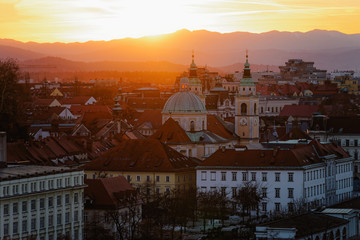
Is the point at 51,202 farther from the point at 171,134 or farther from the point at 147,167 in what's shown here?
the point at 171,134

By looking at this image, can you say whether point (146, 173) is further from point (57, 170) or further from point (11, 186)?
point (11, 186)

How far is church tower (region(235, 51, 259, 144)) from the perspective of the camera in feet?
444

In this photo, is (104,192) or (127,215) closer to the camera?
(127,215)

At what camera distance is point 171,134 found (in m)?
123

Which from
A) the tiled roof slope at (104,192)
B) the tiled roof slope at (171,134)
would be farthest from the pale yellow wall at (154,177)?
the tiled roof slope at (104,192)

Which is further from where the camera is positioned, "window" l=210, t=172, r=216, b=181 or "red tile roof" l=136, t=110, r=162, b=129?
"red tile roof" l=136, t=110, r=162, b=129

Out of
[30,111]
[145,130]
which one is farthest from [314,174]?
[30,111]

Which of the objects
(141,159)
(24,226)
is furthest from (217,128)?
(24,226)

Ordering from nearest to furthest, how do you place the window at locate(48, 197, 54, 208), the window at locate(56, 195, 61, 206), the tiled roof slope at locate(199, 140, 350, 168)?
the window at locate(48, 197, 54, 208) < the window at locate(56, 195, 61, 206) < the tiled roof slope at locate(199, 140, 350, 168)

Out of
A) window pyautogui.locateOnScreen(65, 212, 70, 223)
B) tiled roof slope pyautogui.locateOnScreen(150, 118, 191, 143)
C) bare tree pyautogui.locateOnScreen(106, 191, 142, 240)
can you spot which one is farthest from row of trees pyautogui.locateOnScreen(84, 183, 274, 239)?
tiled roof slope pyautogui.locateOnScreen(150, 118, 191, 143)

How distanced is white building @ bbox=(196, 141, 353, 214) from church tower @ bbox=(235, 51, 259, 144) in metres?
27.6

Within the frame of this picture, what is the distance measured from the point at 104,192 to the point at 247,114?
175ft

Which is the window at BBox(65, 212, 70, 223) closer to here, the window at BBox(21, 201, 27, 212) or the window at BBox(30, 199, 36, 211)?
the window at BBox(30, 199, 36, 211)

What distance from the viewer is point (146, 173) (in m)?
106
